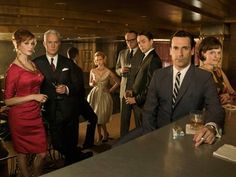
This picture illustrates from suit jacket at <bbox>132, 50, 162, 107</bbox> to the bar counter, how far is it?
187 cm

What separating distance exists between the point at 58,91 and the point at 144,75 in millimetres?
1065

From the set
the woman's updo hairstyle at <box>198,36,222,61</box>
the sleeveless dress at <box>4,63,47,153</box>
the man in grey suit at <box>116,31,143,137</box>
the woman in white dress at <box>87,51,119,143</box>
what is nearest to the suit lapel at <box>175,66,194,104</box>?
the woman's updo hairstyle at <box>198,36,222,61</box>

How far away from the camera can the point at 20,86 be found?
2619mm

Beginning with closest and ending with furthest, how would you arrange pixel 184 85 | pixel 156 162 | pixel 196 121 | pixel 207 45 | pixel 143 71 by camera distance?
1. pixel 156 162
2. pixel 196 121
3. pixel 184 85
4. pixel 207 45
5. pixel 143 71

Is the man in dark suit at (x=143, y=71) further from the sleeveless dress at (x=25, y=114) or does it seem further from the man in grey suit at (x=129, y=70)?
the sleeveless dress at (x=25, y=114)

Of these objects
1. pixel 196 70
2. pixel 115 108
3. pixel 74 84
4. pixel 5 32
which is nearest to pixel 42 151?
pixel 74 84

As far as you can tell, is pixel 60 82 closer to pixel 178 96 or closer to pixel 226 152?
pixel 178 96

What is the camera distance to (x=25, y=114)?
268cm

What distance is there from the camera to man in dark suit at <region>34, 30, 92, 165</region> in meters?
2.88

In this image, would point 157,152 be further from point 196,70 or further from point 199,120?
point 196,70

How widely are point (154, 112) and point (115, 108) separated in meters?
5.54

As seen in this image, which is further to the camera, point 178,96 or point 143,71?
point 143,71

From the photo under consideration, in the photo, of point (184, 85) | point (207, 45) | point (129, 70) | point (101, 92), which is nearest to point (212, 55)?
point (207, 45)

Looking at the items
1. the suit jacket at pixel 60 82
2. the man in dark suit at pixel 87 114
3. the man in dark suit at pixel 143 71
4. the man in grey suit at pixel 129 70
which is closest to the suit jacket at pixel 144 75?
the man in dark suit at pixel 143 71
